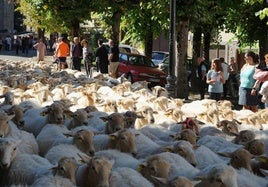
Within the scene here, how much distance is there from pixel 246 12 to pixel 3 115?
49.9 feet

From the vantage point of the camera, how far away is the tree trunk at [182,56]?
16.9m

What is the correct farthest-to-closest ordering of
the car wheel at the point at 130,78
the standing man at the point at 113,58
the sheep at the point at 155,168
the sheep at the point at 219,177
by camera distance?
the car wheel at the point at 130,78 → the standing man at the point at 113,58 → the sheep at the point at 155,168 → the sheep at the point at 219,177

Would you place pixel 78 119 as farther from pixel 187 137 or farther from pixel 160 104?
pixel 160 104

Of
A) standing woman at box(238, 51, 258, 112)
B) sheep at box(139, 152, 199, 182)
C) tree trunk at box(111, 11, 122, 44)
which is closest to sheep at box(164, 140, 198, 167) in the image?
sheep at box(139, 152, 199, 182)

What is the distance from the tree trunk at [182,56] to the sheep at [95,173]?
1105 cm

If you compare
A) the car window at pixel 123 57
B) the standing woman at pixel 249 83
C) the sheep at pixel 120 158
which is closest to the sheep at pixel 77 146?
the sheep at pixel 120 158

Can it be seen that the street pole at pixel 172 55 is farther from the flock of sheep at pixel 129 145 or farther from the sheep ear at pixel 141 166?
the sheep ear at pixel 141 166

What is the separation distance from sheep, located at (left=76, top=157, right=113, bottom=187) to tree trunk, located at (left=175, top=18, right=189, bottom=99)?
11.0 meters

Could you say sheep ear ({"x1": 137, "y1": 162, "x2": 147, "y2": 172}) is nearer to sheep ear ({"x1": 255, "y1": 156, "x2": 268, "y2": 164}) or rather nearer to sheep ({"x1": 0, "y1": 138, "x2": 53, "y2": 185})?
sheep ({"x1": 0, "y1": 138, "x2": 53, "y2": 185})

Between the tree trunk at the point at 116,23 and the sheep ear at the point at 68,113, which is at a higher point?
the tree trunk at the point at 116,23

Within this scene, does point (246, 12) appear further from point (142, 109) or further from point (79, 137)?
point (79, 137)

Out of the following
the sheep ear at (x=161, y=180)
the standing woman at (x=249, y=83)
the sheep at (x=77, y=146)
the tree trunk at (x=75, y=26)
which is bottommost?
the sheep ear at (x=161, y=180)

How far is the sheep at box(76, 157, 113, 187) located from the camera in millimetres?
5926

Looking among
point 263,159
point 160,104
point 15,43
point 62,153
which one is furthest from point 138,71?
point 15,43
